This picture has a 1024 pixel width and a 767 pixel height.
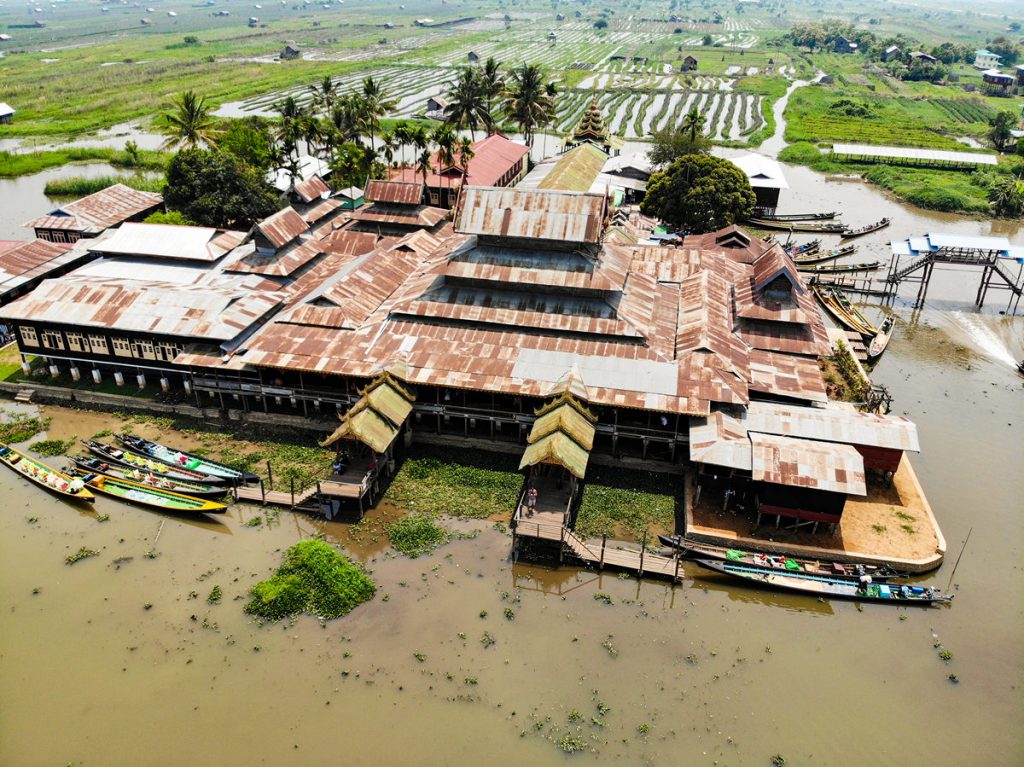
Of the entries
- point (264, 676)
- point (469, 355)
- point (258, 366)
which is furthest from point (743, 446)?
point (258, 366)

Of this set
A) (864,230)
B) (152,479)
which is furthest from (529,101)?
(152,479)

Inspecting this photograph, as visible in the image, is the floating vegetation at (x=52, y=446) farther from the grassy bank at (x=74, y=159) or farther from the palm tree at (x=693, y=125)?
the palm tree at (x=693, y=125)

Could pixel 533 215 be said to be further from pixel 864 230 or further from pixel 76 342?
pixel 864 230

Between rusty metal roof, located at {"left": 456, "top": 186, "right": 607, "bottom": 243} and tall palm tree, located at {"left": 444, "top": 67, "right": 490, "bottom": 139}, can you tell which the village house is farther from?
rusty metal roof, located at {"left": 456, "top": 186, "right": 607, "bottom": 243}

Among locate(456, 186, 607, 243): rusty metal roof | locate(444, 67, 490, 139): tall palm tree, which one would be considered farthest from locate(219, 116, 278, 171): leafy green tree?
locate(456, 186, 607, 243): rusty metal roof

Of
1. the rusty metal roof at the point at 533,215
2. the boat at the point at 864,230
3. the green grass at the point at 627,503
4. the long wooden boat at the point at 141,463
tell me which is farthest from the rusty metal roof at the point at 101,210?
the boat at the point at 864,230

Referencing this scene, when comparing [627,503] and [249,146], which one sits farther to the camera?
[249,146]

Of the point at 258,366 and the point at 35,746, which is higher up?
the point at 258,366

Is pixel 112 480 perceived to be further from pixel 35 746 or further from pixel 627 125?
pixel 627 125
